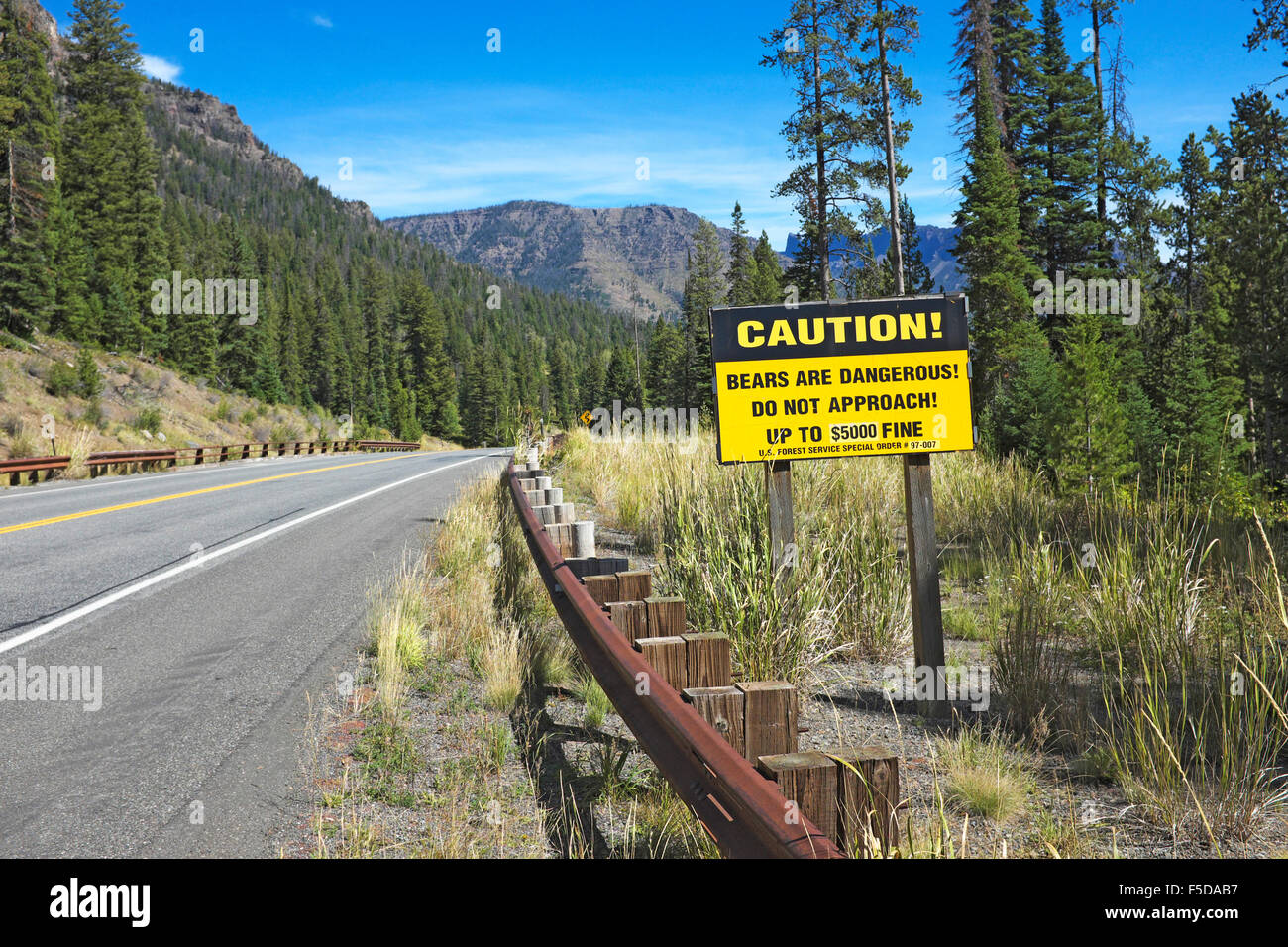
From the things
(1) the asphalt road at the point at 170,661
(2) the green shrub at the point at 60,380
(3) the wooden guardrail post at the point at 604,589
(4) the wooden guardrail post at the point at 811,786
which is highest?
(2) the green shrub at the point at 60,380

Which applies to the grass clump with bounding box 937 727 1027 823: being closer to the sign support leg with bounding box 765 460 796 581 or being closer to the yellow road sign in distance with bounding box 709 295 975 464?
the sign support leg with bounding box 765 460 796 581

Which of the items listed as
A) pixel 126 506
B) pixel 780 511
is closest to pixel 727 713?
pixel 780 511

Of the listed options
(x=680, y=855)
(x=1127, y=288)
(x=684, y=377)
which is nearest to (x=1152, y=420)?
(x=1127, y=288)

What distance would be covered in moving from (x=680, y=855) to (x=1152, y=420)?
33194 millimetres

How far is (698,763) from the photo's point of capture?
2234 millimetres

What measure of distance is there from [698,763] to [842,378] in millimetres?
2827

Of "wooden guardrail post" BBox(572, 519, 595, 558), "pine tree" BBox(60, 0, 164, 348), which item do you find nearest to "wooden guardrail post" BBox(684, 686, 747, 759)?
"wooden guardrail post" BBox(572, 519, 595, 558)

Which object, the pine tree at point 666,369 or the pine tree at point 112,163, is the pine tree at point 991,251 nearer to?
the pine tree at point 666,369

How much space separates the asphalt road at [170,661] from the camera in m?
2.94

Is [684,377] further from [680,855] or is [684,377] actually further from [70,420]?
[680,855]

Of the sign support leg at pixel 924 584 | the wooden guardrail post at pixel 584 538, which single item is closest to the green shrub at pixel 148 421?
the wooden guardrail post at pixel 584 538

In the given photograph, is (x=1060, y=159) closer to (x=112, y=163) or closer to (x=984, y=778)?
(x=984, y=778)

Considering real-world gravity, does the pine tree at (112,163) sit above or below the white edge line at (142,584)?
above

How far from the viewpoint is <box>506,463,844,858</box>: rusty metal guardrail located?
1.79 m
